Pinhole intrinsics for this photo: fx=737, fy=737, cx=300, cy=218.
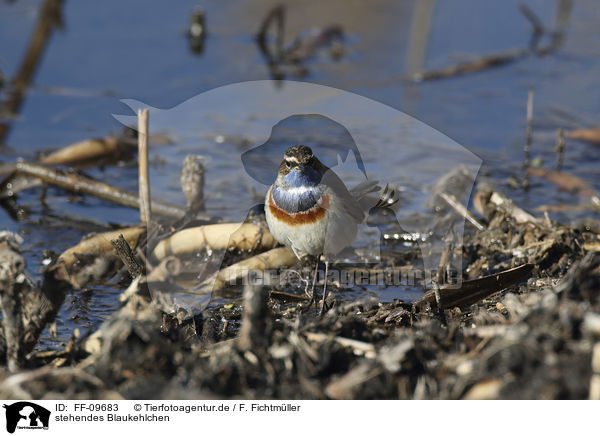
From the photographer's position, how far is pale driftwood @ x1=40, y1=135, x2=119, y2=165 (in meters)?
7.12

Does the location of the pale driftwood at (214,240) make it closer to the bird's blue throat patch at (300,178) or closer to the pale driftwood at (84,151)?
the bird's blue throat patch at (300,178)

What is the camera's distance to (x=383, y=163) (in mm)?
6977

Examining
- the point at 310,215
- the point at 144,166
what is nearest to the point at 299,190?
the point at 310,215

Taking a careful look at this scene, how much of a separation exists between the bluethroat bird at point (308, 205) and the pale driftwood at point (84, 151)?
140 inches

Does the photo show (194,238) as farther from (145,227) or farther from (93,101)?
(93,101)

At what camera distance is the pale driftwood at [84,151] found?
280 inches

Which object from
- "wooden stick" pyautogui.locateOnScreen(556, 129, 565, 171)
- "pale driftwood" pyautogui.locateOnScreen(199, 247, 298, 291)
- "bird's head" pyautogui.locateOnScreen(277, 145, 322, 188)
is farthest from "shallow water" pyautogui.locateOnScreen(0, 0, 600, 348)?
"pale driftwood" pyautogui.locateOnScreen(199, 247, 298, 291)

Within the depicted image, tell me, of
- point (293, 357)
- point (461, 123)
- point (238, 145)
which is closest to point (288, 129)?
point (238, 145)

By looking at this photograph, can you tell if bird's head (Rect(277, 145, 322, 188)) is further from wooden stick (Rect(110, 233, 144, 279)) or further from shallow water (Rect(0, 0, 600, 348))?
wooden stick (Rect(110, 233, 144, 279))
